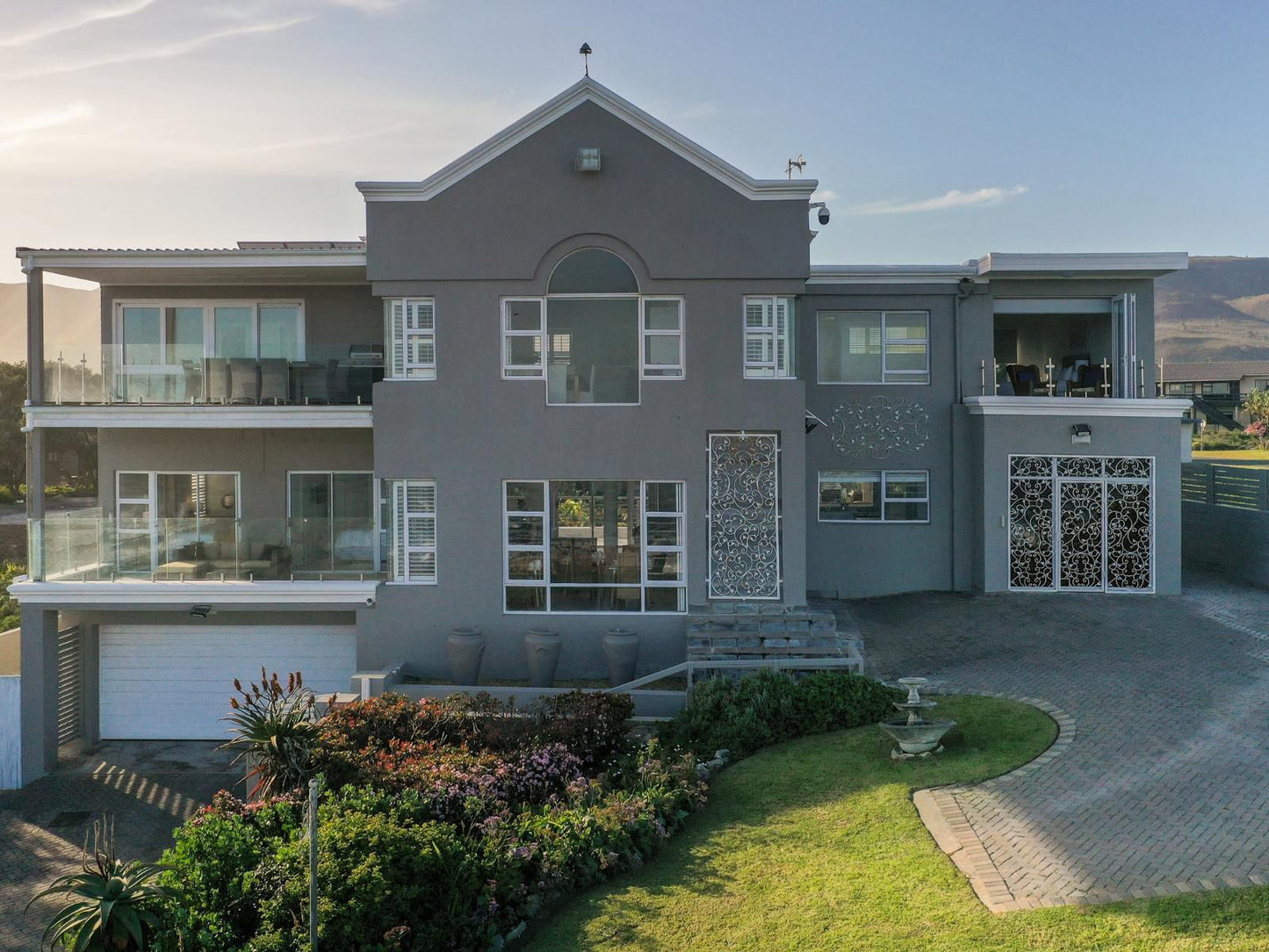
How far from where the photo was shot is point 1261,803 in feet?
31.6

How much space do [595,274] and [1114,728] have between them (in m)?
10.2

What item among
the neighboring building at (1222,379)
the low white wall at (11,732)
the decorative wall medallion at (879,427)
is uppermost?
the neighboring building at (1222,379)

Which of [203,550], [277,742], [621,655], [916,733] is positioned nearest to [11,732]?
[203,550]

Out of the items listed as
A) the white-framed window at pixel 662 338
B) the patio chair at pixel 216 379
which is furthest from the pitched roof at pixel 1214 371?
the patio chair at pixel 216 379

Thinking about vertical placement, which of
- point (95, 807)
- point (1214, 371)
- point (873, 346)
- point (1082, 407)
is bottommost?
point (95, 807)

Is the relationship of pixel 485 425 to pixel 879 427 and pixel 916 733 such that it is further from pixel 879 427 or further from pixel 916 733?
pixel 916 733

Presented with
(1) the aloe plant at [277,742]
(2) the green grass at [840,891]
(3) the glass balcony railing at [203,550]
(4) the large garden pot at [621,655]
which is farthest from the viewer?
(3) the glass balcony railing at [203,550]

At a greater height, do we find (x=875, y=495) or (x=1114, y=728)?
(x=875, y=495)

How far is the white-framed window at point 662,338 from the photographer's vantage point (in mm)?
16844

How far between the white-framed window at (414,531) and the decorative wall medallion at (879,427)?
8591 millimetres

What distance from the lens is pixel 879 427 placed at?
823 inches

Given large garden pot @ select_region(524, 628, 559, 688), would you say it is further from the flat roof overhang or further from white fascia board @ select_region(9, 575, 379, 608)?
the flat roof overhang

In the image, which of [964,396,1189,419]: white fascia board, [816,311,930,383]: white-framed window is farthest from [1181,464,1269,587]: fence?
[816,311,930,383]: white-framed window

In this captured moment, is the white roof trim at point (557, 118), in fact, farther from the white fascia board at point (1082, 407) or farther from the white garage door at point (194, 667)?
the white garage door at point (194, 667)
